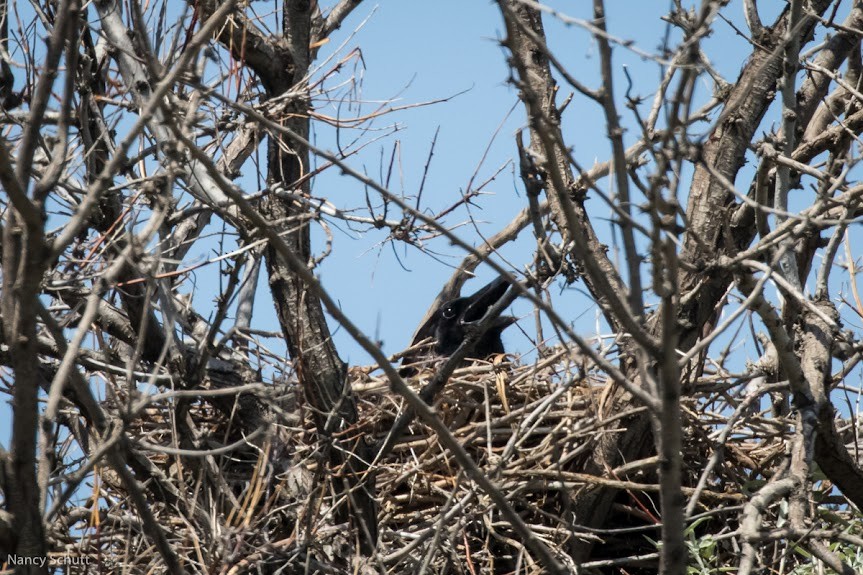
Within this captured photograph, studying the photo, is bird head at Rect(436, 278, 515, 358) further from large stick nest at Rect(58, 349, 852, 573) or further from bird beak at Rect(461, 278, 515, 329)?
large stick nest at Rect(58, 349, 852, 573)

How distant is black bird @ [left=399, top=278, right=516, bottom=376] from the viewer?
637cm

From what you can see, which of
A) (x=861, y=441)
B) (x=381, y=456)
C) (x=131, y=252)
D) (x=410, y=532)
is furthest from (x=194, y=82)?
(x=861, y=441)

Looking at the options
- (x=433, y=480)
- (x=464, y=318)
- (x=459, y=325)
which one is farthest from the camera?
(x=459, y=325)

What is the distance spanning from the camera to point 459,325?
21.4ft

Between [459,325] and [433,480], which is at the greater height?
[459,325]

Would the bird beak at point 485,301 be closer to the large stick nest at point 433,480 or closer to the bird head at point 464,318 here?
the bird head at point 464,318

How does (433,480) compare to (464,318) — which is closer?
(433,480)

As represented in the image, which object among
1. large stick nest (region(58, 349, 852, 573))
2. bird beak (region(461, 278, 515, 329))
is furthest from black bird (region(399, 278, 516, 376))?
large stick nest (region(58, 349, 852, 573))

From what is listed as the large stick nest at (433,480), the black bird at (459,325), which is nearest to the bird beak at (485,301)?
the black bird at (459,325)

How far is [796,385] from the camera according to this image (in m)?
3.84

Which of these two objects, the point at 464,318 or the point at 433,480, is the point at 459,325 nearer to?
the point at 464,318

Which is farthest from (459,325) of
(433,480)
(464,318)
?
(433,480)

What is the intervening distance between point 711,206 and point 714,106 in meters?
0.79

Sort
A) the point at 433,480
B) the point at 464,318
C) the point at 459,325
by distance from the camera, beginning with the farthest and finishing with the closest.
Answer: the point at 459,325 < the point at 464,318 < the point at 433,480
